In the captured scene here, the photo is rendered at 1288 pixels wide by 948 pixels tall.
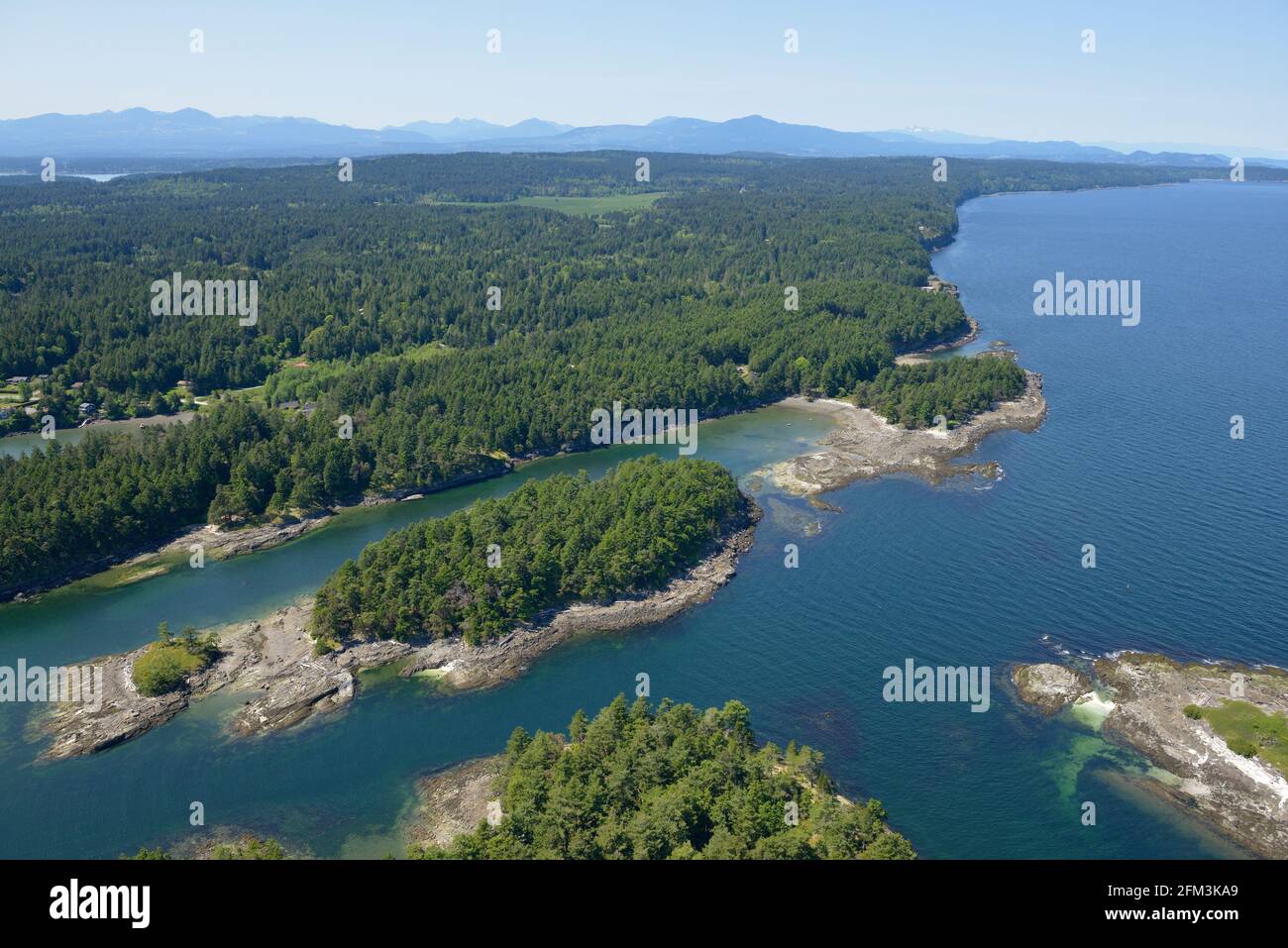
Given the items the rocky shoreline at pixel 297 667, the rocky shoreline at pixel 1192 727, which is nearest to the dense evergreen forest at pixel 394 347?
the rocky shoreline at pixel 297 667

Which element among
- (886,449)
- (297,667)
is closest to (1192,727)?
(886,449)

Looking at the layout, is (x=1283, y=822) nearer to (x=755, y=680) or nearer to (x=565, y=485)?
(x=755, y=680)

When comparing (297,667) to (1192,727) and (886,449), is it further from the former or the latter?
(886,449)

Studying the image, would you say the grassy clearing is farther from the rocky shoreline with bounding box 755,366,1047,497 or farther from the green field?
the rocky shoreline with bounding box 755,366,1047,497

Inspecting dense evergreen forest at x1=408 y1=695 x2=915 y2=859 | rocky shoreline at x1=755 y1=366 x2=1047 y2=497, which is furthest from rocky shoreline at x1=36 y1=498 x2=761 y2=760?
rocky shoreline at x1=755 y1=366 x2=1047 y2=497

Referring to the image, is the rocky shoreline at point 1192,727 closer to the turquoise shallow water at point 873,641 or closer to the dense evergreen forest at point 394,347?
the turquoise shallow water at point 873,641

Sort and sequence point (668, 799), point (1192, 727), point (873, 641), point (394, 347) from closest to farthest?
point (668, 799), point (1192, 727), point (873, 641), point (394, 347)

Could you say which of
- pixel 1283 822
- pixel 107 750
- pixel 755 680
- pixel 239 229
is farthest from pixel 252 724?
pixel 239 229
